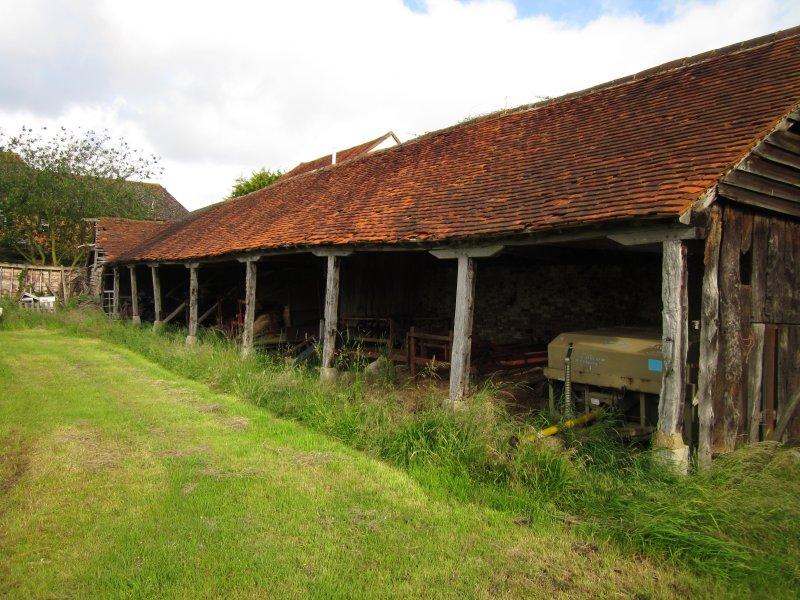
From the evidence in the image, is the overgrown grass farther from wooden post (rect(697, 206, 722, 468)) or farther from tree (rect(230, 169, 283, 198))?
tree (rect(230, 169, 283, 198))

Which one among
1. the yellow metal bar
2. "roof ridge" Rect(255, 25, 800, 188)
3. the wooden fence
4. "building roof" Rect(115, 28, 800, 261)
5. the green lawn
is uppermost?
"roof ridge" Rect(255, 25, 800, 188)

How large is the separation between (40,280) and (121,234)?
146 inches

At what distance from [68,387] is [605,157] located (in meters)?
8.72

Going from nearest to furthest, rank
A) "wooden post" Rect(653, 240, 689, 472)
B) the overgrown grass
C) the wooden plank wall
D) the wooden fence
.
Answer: the overgrown grass → "wooden post" Rect(653, 240, 689, 472) → the wooden plank wall → the wooden fence

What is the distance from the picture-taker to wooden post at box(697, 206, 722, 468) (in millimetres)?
5324

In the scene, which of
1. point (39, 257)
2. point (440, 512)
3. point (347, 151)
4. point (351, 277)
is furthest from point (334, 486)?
point (39, 257)

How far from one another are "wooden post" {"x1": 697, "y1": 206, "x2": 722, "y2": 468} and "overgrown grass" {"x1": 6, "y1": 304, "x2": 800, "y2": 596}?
303mm

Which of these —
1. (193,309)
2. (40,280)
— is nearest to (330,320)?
(193,309)

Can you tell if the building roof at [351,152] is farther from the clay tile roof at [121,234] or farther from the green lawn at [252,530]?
the green lawn at [252,530]

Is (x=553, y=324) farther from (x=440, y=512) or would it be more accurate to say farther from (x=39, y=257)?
(x=39, y=257)

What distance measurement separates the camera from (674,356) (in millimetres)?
5176

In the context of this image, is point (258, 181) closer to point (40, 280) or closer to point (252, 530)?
point (40, 280)

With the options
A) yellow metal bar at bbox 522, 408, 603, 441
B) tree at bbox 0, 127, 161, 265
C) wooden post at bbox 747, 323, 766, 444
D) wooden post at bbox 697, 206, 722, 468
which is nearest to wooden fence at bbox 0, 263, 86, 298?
tree at bbox 0, 127, 161, 265

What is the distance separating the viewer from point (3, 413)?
7.20 meters
